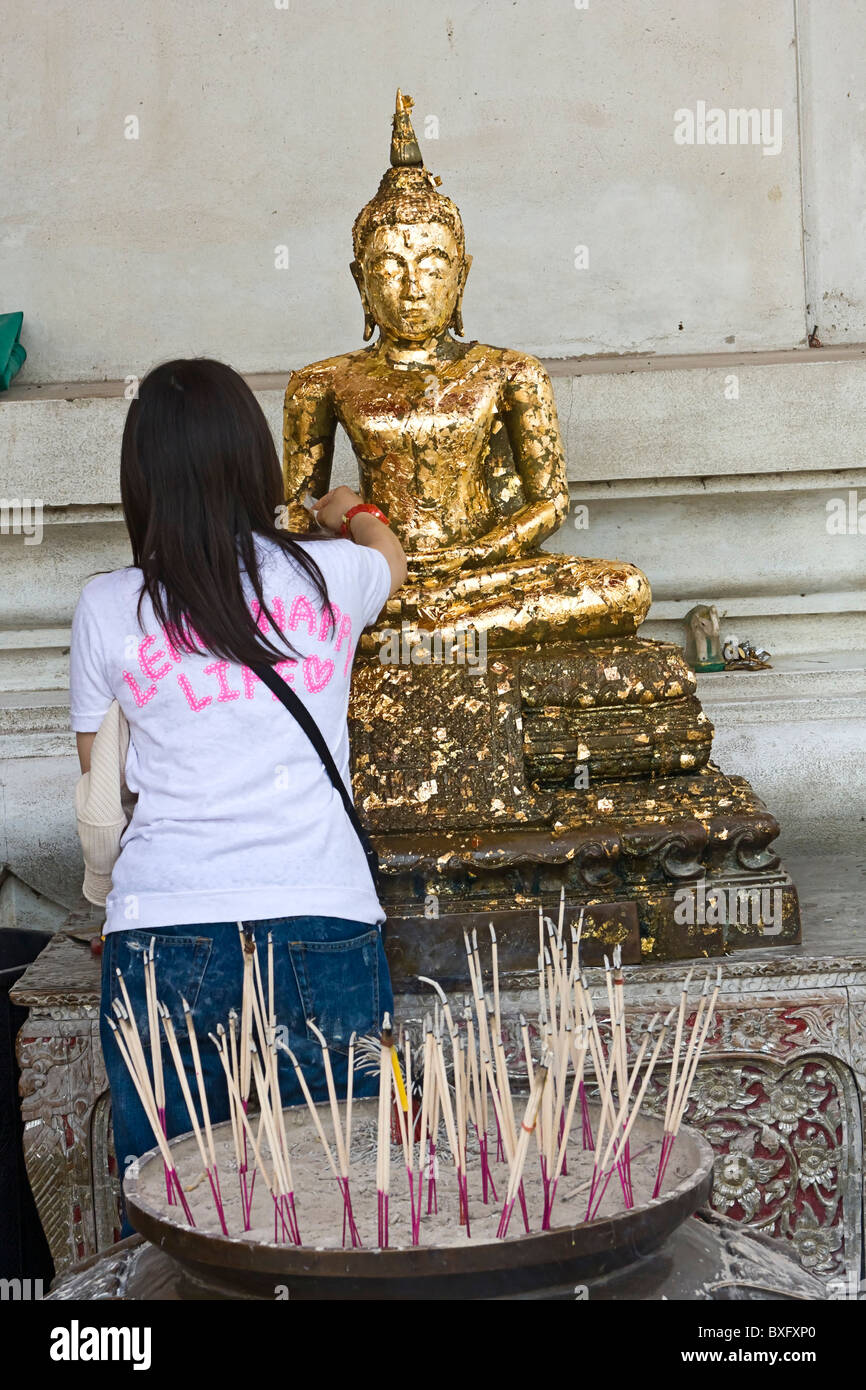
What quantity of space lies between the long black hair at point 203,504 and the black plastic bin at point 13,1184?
1113mm

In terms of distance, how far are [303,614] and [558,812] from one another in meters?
0.91

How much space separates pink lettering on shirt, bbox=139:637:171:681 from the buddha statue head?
136cm

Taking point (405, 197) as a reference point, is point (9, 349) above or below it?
below

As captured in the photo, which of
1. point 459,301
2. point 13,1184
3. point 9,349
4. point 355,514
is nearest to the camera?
point 355,514

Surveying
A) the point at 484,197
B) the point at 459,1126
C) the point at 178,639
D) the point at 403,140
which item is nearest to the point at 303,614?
the point at 178,639

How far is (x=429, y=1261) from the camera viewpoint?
1.33 metres

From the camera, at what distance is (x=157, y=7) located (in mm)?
4258

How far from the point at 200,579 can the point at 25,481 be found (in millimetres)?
2115

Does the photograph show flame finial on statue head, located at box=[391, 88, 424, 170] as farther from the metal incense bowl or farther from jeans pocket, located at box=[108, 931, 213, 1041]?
the metal incense bowl

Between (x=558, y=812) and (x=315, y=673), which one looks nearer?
(x=315, y=673)

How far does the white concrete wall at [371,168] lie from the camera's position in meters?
4.25

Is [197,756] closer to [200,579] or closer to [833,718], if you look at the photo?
[200,579]

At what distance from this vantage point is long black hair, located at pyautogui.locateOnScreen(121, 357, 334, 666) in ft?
6.49

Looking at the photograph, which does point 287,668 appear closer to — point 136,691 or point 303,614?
point 303,614
